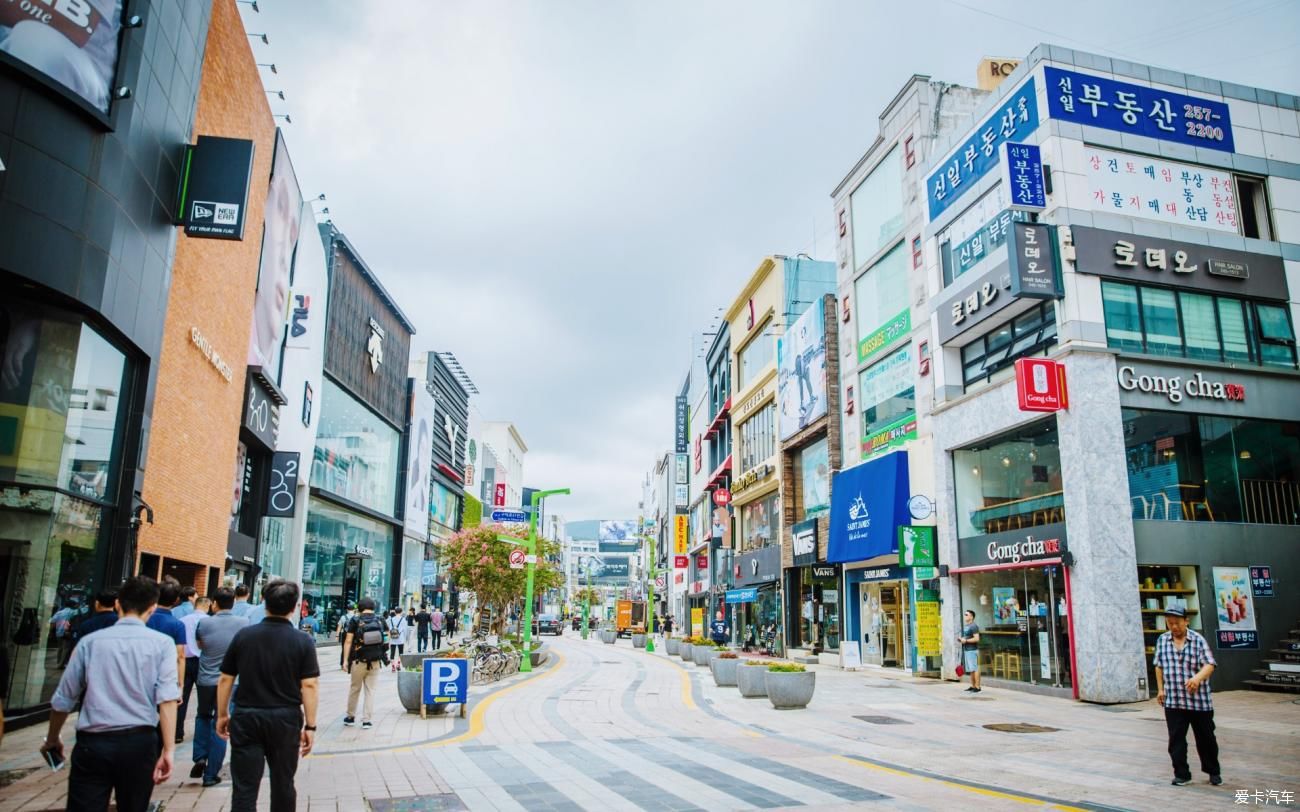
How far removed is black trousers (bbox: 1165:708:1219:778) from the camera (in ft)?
27.5

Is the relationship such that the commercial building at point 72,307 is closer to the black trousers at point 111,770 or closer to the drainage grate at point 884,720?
the black trousers at point 111,770

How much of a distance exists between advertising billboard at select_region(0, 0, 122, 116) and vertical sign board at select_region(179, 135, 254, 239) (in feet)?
10.4

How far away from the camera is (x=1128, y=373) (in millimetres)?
18781

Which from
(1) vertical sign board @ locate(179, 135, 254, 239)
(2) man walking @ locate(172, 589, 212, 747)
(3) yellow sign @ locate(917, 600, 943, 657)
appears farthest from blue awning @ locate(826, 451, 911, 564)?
(2) man walking @ locate(172, 589, 212, 747)

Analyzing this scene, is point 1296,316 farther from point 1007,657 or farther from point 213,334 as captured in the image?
point 213,334

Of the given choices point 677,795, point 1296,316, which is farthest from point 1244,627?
point 677,795

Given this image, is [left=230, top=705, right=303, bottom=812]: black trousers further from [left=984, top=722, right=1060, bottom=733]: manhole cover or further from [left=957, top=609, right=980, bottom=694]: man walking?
[left=957, top=609, right=980, bottom=694]: man walking

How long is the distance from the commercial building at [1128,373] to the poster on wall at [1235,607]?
0.16ft

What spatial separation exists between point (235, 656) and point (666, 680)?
17879mm

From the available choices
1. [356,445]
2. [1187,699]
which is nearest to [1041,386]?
[1187,699]

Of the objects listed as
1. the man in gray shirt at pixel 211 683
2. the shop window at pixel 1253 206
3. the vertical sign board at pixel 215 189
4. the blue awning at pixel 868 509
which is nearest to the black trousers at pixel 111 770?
the man in gray shirt at pixel 211 683

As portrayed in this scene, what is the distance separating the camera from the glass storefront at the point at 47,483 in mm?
11633

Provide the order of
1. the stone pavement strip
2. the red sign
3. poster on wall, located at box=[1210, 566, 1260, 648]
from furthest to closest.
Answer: the red sign, poster on wall, located at box=[1210, 566, 1260, 648], the stone pavement strip

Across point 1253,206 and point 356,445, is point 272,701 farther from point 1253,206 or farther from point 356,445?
point 356,445
